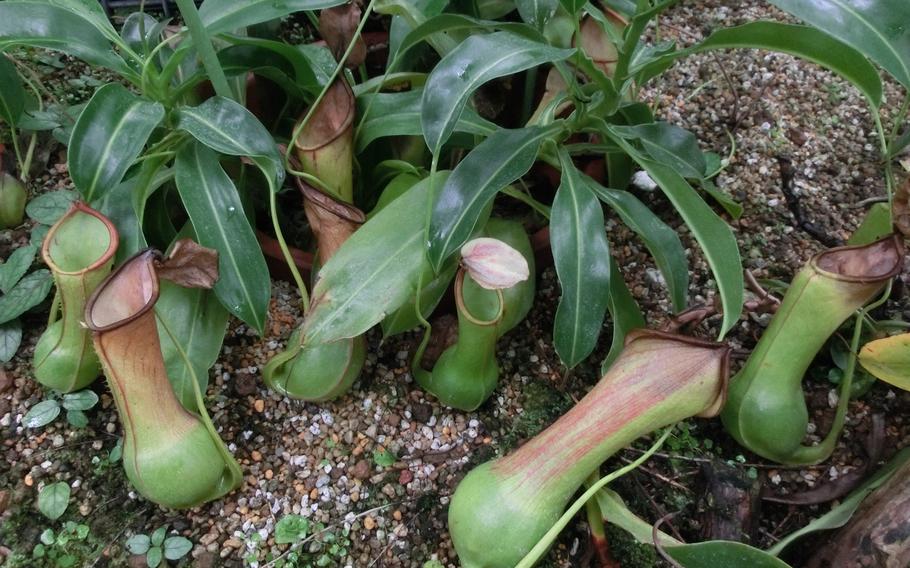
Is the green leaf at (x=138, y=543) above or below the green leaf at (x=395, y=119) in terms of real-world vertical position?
below

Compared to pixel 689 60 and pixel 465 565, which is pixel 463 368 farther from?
pixel 689 60

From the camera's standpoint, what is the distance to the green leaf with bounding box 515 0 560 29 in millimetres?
1074

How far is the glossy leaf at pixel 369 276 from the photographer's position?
3.06 feet

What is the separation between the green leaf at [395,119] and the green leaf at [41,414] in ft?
1.98

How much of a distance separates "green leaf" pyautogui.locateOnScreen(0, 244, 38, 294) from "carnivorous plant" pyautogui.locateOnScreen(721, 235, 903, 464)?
111 centimetres

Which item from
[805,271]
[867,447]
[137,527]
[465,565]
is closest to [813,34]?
[805,271]

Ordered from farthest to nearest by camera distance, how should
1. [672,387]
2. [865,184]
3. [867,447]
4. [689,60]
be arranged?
1. [689,60]
2. [865,184]
3. [867,447]
4. [672,387]

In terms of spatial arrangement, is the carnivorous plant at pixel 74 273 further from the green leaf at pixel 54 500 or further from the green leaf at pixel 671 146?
the green leaf at pixel 671 146

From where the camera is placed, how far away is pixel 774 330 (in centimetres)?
97

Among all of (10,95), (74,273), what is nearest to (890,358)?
(74,273)

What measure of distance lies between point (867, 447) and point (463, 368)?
0.61m

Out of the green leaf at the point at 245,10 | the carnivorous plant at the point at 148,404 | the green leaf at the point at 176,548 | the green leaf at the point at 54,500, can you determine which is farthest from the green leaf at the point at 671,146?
the green leaf at the point at 54,500

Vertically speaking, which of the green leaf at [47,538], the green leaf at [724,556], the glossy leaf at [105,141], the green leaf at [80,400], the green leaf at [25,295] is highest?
the glossy leaf at [105,141]

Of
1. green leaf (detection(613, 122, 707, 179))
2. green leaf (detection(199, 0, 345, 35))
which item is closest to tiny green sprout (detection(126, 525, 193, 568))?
green leaf (detection(199, 0, 345, 35))
